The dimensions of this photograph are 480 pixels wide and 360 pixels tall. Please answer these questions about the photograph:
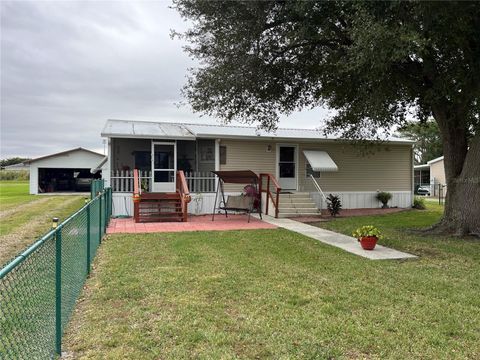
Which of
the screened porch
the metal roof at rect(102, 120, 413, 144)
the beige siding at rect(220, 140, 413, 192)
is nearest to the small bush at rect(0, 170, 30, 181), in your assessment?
the metal roof at rect(102, 120, 413, 144)

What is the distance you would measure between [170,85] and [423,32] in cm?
1270

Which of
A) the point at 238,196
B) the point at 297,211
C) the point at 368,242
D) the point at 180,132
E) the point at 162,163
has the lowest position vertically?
Result: the point at 368,242

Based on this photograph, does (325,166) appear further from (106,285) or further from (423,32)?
(106,285)

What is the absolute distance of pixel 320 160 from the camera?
1612cm

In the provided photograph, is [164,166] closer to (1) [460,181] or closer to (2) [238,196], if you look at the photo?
(2) [238,196]

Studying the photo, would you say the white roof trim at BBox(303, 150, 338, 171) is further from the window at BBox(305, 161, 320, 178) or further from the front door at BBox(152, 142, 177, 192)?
the front door at BBox(152, 142, 177, 192)

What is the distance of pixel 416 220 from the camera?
13.7m

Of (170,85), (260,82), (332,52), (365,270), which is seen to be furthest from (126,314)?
(170,85)

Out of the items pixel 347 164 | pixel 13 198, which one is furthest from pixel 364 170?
pixel 13 198

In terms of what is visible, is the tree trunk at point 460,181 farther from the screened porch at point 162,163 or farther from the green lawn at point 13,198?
the green lawn at point 13,198

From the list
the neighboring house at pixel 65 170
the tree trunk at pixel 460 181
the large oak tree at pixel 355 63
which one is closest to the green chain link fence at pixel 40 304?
the large oak tree at pixel 355 63

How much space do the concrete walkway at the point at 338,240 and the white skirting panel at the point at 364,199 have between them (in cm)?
433

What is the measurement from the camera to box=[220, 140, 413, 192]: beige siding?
15883mm

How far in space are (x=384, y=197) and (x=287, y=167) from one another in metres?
4.51
